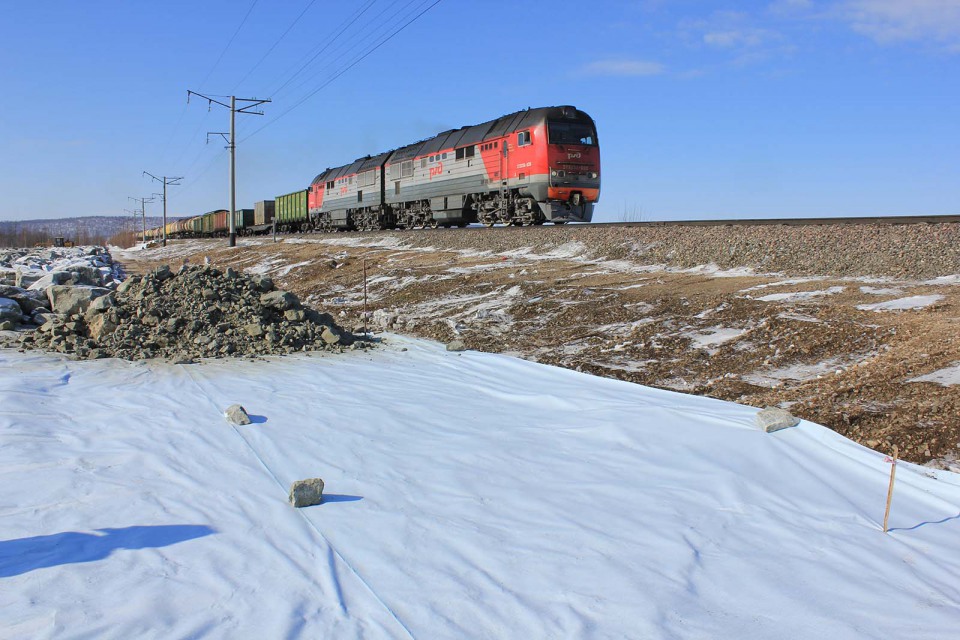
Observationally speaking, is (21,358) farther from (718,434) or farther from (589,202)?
(589,202)

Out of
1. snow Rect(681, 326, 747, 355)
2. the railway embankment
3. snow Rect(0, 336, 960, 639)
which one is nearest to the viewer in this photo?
snow Rect(0, 336, 960, 639)

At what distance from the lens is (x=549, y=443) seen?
5.54 metres

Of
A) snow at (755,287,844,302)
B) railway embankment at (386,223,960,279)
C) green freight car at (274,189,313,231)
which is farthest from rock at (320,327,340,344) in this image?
green freight car at (274,189,313,231)

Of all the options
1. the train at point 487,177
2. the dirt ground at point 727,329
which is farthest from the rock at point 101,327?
the train at point 487,177

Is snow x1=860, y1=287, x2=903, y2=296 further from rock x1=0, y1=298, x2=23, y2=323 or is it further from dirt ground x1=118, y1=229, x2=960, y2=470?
rock x1=0, y1=298, x2=23, y2=323

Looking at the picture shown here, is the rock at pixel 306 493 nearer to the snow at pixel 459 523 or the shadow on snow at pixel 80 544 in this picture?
the snow at pixel 459 523

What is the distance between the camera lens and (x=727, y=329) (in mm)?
8633

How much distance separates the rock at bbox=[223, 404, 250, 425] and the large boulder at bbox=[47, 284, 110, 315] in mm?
5401

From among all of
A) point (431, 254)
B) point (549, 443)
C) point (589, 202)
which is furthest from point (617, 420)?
point (589, 202)

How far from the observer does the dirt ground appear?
595cm

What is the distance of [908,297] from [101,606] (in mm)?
9530

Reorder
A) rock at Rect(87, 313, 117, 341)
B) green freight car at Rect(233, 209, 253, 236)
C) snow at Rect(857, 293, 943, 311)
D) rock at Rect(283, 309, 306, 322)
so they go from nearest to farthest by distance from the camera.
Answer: snow at Rect(857, 293, 943, 311), rock at Rect(87, 313, 117, 341), rock at Rect(283, 309, 306, 322), green freight car at Rect(233, 209, 253, 236)

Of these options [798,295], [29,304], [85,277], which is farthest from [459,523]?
[85,277]

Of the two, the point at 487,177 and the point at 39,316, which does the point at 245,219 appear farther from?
the point at 39,316
